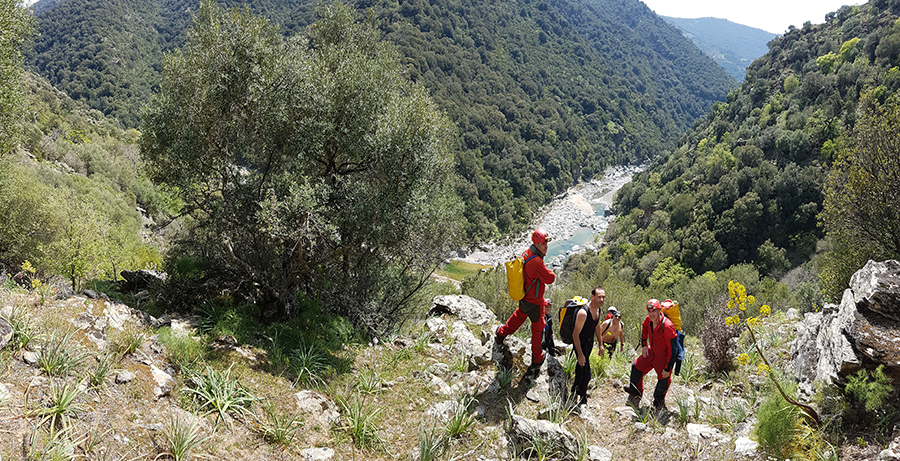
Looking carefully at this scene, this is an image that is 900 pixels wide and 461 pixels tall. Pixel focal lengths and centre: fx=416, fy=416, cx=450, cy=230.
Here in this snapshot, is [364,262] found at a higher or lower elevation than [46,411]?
lower

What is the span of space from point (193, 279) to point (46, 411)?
5.98 metres

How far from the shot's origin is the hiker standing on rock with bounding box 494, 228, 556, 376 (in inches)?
281

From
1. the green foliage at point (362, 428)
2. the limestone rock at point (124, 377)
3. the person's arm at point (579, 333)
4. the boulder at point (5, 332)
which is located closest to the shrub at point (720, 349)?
the person's arm at point (579, 333)

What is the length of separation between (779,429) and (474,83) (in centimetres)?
15101

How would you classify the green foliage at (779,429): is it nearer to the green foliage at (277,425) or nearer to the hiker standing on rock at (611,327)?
the hiker standing on rock at (611,327)

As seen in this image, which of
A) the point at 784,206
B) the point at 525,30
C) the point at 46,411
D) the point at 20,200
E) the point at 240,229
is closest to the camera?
the point at 46,411

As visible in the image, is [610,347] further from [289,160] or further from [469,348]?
[289,160]

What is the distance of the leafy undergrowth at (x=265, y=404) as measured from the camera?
4.88 m

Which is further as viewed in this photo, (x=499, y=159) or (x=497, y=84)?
(x=497, y=84)

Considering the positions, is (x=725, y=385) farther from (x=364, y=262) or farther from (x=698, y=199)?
(x=698, y=199)

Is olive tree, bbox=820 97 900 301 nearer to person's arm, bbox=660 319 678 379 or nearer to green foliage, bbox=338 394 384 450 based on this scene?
person's arm, bbox=660 319 678 379

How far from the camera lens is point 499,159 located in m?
128

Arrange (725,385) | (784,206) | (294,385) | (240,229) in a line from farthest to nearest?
(784,206) < (240,229) < (725,385) < (294,385)

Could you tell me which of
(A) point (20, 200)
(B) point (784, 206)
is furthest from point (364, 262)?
(B) point (784, 206)
